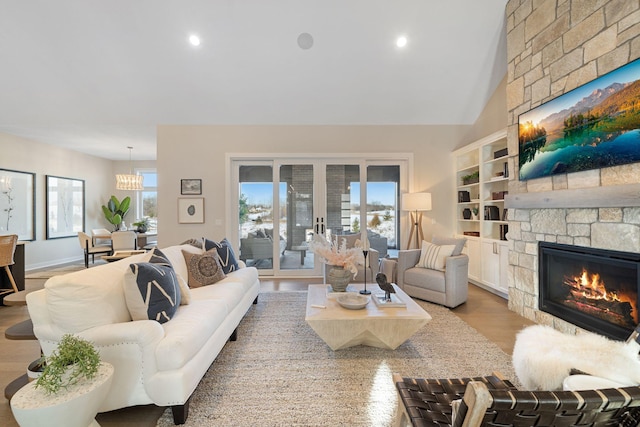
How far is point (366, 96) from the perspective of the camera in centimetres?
486

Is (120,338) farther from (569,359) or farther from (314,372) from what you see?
(569,359)

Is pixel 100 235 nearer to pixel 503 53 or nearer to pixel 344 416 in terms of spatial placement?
pixel 344 416

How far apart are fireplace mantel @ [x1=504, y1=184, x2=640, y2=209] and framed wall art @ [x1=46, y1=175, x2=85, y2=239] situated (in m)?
8.97

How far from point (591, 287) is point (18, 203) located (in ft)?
30.2

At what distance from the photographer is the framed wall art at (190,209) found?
532 cm

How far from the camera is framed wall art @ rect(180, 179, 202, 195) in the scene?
532 centimetres

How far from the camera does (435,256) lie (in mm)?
3936

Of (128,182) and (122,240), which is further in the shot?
(128,182)

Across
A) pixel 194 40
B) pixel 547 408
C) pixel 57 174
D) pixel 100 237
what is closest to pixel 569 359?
pixel 547 408

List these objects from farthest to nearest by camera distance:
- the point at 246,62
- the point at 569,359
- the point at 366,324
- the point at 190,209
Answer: the point at 190,209 < the point at 246,62 < the point at 366,324 < the point at 569,359

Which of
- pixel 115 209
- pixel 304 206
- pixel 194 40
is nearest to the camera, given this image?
pixel 194 40

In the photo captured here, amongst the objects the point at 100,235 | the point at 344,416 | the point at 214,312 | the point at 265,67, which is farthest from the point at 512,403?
the point at 100,235

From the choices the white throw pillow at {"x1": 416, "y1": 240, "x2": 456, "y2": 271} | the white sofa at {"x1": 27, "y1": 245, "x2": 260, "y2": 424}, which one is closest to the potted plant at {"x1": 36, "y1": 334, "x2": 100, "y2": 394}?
the white sofa at {"x1": 27, "y1": 245, "x2": 260, "y2": 424}

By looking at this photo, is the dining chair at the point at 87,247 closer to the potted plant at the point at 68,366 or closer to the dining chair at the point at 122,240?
the dining chair at the point at 122,240
